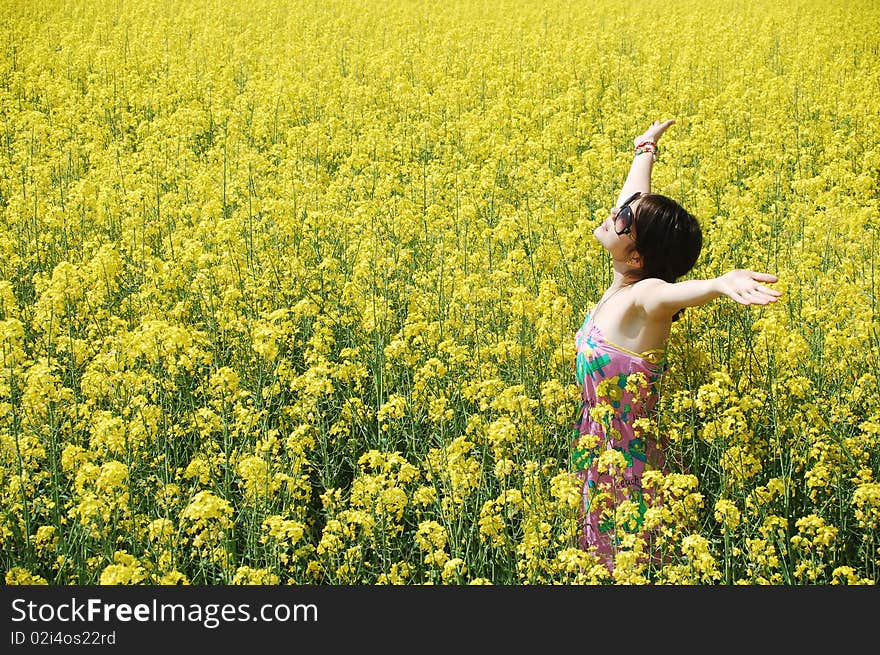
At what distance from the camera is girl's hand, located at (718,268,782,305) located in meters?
2.82

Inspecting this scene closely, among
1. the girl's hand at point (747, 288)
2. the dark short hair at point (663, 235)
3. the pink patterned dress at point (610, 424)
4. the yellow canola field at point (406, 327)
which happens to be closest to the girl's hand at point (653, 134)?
the yellow canola field at point (406, 327)

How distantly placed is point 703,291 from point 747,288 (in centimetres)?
18

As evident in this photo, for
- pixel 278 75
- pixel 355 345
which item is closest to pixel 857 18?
pixel 278 75

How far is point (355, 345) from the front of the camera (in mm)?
4918

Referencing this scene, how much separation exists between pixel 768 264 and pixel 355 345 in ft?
8.15

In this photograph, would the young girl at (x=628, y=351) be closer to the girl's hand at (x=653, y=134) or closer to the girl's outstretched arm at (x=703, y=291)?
the girl's outstretched arm at (x=703, y=291)

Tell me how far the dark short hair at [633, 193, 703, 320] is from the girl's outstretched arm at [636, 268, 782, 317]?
19 cm

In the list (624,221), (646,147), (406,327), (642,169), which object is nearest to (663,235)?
(624,221)

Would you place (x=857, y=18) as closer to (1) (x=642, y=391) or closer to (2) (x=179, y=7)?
(2) (x=179, y=7)

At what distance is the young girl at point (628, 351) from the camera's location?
333 cm

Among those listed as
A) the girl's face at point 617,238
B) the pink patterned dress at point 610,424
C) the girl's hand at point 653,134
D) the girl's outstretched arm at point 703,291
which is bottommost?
the pink patterned dress at point 610,424

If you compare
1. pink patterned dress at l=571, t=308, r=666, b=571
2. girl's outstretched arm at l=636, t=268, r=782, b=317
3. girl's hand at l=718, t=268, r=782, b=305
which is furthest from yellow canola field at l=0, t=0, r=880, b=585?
girl's hand at l=718, t=268, r=782, b=305

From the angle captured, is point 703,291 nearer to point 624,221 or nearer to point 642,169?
point 624,221

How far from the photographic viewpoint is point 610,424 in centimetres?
345
